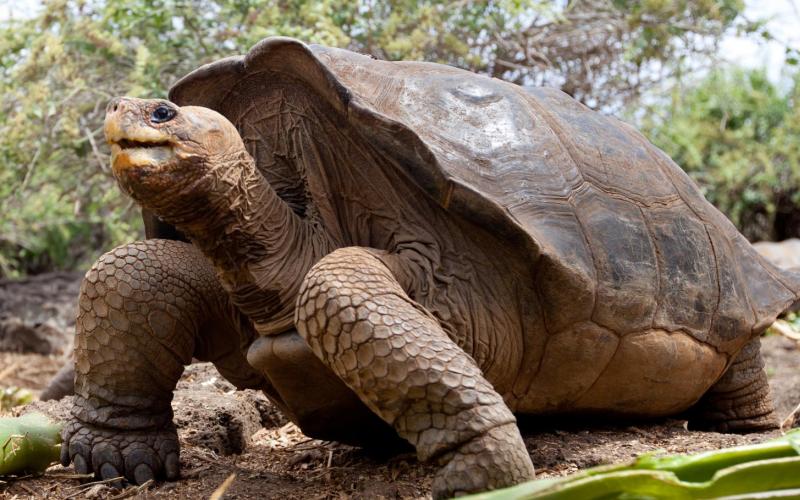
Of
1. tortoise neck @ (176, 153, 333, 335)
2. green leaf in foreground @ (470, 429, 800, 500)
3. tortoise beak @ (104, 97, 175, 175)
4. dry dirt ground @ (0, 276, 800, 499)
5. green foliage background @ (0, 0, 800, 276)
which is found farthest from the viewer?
green foliage background @ (0, 0, 800, 276)

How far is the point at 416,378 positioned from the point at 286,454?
151cm

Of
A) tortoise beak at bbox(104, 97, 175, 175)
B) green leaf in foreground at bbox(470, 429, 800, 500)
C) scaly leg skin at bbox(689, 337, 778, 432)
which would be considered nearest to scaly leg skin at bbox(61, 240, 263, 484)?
tortoise beak at bbox(104, 97, 175, 175)

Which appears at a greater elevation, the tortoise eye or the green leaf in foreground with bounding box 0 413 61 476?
the tortoise eye

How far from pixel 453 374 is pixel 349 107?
0.92 metres

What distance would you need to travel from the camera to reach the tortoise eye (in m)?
2.49

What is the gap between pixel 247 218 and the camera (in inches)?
108

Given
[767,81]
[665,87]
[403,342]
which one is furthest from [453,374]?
[767,81]

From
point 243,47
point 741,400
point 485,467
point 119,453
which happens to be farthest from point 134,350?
point 243,47

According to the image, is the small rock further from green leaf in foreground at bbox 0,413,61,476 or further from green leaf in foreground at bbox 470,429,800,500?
green leaf in foreground at bbox 470,429,800,500

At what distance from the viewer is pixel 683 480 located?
5.58 feet

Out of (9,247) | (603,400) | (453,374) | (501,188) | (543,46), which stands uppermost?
(543,46)

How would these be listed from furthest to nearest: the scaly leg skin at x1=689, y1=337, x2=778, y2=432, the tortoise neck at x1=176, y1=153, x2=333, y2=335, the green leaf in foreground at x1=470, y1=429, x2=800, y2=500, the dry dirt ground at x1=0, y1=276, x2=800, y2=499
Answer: the scaly leg skin at x1=689, y1=337, x2=778, y2=432 < the dry dirt ground at x1=0, y1=276, x2=800, y2=499 < the tortoise neck at x1=176, y1=153, x2=333, y2=335 < the green leaf in foreground at x1=470, y1=429, x2=800, y2=500

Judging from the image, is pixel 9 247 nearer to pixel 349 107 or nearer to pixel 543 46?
pixel 543 46

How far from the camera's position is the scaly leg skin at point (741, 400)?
3836mm
